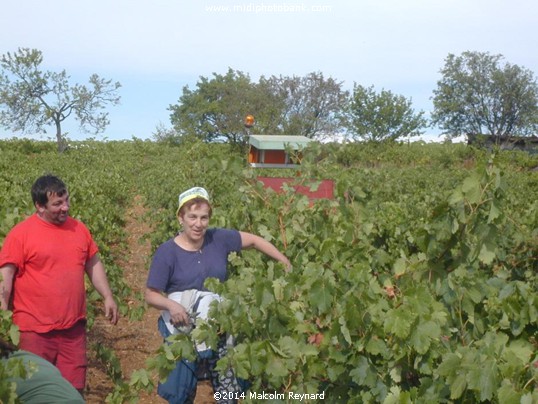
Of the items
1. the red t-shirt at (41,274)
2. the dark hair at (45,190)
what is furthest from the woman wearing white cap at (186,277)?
the dark hair at (45,190)

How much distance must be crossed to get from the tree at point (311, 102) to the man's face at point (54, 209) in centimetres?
6077

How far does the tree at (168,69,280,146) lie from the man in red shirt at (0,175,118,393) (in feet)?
174

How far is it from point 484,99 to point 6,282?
65696 mm

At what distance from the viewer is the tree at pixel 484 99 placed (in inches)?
2562

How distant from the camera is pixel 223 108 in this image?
67312mm

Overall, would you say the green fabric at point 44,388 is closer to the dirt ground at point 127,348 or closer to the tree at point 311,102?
the dirt ground at point 127,348

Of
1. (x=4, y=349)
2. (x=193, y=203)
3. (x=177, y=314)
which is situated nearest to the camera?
(x=4, y=349)

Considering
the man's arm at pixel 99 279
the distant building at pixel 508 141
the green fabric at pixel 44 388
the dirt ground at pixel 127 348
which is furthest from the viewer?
the distant building at pixel 508 141

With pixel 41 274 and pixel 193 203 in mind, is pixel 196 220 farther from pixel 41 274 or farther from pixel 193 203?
pixel 41 274

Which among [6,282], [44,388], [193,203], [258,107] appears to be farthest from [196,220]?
[258,107]

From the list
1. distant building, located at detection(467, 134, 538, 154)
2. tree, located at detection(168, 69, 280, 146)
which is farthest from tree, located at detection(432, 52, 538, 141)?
tree, located at detection(168, 69, 280, 146)

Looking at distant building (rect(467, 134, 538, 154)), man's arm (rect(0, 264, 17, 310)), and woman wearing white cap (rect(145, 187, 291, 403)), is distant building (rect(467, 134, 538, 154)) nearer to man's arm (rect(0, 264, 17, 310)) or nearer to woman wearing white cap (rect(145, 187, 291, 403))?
woman wearing white cap (rect(145, 187, 291, 403))

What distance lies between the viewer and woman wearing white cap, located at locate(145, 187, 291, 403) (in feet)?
12.8

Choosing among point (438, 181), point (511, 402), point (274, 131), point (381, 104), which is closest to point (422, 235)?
point (511, 402)
